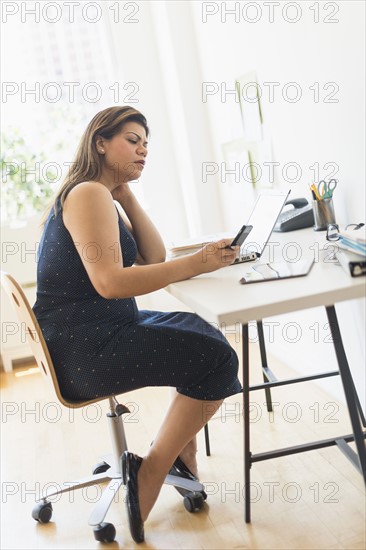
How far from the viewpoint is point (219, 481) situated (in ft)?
7.55

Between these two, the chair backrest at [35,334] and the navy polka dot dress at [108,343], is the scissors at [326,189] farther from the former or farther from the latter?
the chair backrest at [35,334]

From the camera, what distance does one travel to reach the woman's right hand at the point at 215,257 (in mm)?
1872

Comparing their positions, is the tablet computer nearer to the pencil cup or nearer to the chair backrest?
the pencil cup

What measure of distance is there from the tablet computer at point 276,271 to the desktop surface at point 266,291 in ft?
0.05

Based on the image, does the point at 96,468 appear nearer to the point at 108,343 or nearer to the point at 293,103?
the point at 108,343

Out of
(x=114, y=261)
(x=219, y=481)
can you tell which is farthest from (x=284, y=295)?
(x=219, y=481)

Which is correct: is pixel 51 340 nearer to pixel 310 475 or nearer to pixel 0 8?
pixel 310 475

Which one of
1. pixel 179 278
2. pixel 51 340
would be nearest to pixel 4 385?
pixel 51 340

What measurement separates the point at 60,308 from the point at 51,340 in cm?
10

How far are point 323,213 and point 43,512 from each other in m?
1.29

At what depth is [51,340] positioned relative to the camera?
2047mm

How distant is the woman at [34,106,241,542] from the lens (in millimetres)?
1895

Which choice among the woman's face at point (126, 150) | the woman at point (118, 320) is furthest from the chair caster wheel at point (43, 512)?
the woman's face at point (126, 150)

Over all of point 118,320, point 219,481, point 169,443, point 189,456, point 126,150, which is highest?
point 126,150
